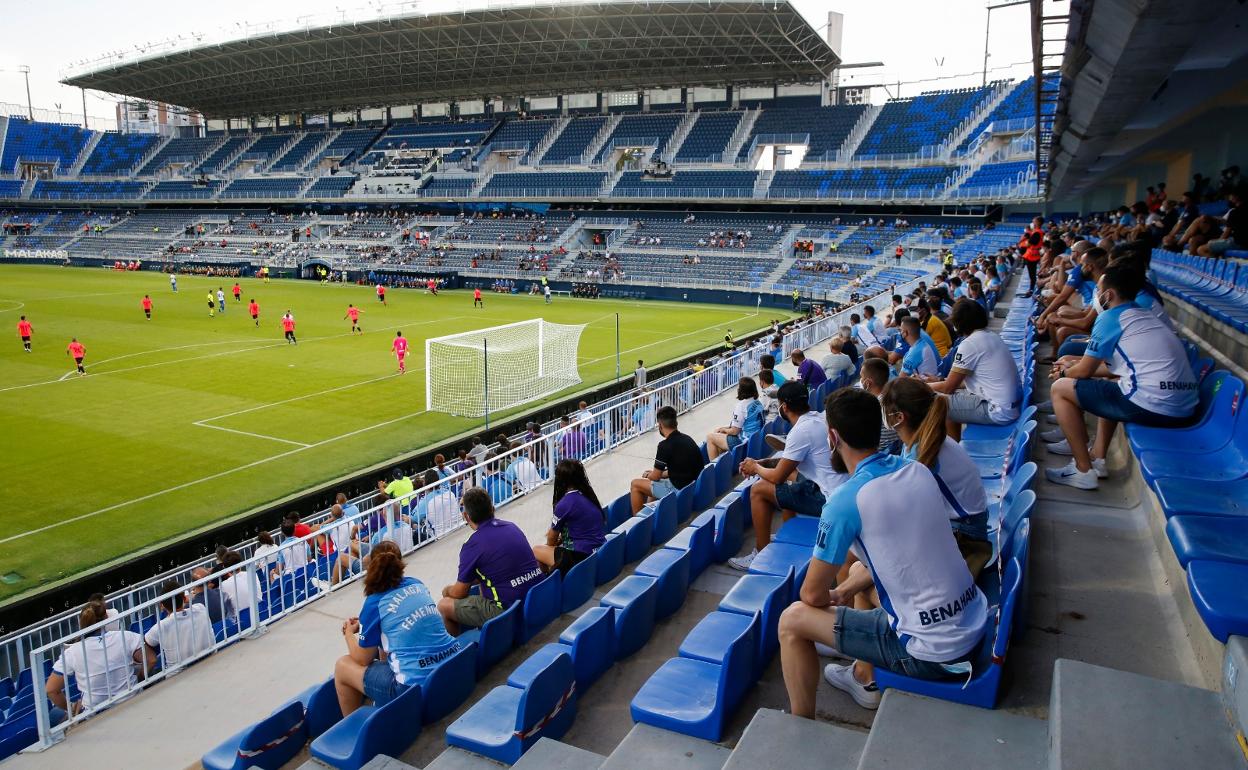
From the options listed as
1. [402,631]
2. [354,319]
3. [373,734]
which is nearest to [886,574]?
[373,734]

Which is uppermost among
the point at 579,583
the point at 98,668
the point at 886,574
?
the point at 886,574

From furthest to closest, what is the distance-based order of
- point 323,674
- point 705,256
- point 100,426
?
point 705,256 < point 100,426 < point 323,674

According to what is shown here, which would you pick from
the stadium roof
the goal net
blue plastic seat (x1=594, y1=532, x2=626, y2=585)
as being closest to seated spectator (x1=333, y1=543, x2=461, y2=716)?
blue plastic seat (x1=594, y1=532, x2=626, y2=585)

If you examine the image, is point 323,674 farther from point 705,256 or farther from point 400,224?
point 400,224

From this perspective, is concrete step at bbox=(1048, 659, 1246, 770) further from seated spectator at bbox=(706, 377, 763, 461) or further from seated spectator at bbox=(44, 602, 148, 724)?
seated spectator at bbox=(706, 377, 763, 461)

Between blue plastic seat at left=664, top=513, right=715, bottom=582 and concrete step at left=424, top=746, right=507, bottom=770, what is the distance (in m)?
2.52

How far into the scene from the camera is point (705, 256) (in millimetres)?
54938

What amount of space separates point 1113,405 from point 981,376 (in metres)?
1.64

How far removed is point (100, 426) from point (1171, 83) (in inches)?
937

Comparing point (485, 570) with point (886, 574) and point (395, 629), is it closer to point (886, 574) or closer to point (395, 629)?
point (395, 629)

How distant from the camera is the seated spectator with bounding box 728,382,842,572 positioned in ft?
20.8

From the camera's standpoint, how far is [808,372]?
12727 mm

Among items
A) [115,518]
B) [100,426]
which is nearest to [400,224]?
[100,426]

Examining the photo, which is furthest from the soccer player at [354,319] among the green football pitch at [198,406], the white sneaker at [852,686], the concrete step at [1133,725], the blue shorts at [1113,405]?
the concrete step at [1133,725]
